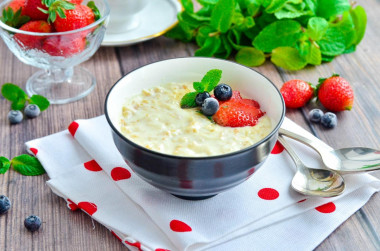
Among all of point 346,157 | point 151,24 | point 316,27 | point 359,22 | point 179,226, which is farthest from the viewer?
point 151,24

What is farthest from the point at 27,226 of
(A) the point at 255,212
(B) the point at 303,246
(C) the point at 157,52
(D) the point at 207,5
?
(D) the point at 207,5

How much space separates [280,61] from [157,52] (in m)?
0.49

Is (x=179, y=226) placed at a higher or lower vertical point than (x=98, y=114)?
higher

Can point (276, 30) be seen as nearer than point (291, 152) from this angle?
No

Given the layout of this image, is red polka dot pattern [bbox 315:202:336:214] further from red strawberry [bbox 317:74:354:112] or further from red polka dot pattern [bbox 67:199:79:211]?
red polka dot pattern [bbox 67:199:79:211]

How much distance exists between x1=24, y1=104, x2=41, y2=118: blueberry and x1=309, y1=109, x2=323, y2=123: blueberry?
2.94 feet

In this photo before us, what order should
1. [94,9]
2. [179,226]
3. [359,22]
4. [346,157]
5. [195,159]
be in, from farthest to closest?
[359,22], [94,9], [346,157], [179,226], [195,159]

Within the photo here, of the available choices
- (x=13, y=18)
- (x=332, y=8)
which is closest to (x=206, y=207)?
(x=13, y=18)

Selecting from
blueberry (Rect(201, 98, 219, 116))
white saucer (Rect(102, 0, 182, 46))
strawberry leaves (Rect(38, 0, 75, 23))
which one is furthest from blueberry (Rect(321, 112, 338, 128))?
strawberry leaves (Rect(38, 0, 75, 23))

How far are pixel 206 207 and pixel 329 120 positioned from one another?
0.58 m

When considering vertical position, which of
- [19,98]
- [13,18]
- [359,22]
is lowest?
[19,98]

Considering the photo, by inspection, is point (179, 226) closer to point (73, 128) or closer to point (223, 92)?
point (223, 92)

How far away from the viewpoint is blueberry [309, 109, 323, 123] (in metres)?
1.68

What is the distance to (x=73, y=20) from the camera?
167 centimetres
